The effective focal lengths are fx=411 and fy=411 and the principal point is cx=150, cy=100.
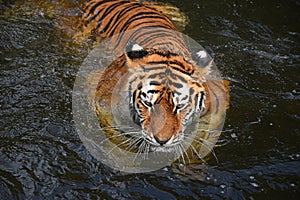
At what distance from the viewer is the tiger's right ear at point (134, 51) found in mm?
2277

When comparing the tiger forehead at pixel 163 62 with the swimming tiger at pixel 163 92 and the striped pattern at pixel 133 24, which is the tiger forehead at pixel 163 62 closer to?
the swimming tiger at pixel 163 92

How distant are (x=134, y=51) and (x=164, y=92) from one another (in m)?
0.32

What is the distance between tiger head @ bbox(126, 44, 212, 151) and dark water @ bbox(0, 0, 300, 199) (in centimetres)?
40

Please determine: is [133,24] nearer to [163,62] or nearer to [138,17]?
[138,17]

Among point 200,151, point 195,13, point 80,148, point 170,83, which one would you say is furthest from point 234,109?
point 195,13

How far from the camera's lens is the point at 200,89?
7.61 ft

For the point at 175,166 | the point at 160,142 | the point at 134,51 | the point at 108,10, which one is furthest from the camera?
the point at 108,10

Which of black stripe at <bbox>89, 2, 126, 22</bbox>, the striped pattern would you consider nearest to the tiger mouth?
the striped pattern

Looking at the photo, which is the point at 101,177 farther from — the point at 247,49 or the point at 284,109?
the point at 247,49

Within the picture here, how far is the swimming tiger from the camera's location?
2.13m

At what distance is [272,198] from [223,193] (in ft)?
0.88

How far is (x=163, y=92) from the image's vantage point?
2.13m

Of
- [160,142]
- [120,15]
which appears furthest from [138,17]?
[160,142]

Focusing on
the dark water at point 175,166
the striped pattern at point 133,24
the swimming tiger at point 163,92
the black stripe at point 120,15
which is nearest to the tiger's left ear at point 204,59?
the swimming tiger at point 163,92
